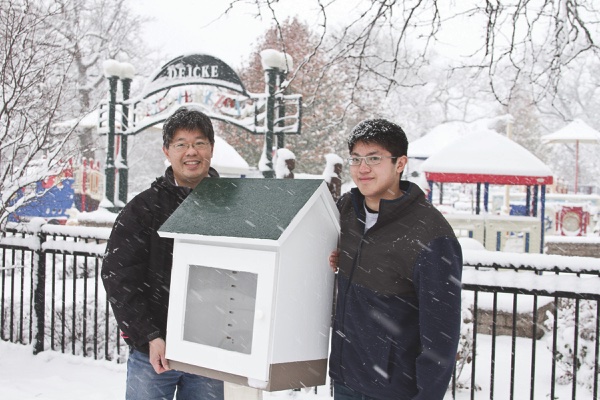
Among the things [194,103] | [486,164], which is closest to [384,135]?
[486,164]

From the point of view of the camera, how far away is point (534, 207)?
1108 centimetres

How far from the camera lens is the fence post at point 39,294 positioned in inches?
189

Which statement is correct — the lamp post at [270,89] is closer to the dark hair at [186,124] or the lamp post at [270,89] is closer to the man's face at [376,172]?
the dark hair at [186,124]

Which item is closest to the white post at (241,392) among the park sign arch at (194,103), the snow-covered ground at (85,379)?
the snow-covered ground at (85,379)

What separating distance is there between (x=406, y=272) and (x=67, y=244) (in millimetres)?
3759

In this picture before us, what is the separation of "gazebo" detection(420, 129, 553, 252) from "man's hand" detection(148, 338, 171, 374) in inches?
317

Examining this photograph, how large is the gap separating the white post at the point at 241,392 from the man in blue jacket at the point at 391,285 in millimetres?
278

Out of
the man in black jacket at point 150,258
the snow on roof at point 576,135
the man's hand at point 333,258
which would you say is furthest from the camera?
the snow on roof at point 576,135

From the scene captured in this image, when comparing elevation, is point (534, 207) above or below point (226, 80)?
below

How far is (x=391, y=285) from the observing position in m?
1.81

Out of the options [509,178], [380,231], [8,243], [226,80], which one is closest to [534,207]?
[509,178]

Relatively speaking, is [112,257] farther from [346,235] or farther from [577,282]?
[577,282]

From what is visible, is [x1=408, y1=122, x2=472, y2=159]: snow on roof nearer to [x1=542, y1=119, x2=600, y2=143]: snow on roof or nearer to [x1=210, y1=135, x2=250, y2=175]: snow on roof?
[x1=542, y1=119, x2=600, y2=143]: snow on roof

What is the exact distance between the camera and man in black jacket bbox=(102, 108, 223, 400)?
2098 millimetres
